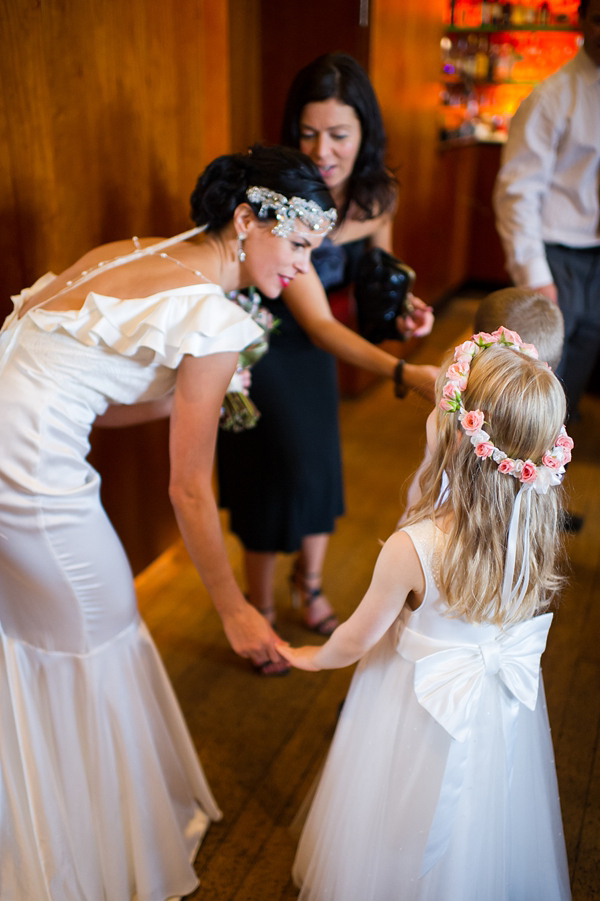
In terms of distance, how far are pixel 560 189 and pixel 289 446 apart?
134 cm

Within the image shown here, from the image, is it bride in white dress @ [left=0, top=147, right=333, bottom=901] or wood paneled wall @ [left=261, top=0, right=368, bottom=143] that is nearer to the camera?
bride in white dress @ [left=0, top=147, right=333, bottom=901]

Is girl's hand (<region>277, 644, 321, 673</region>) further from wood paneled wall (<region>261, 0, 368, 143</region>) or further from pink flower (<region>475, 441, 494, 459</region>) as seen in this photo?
wood paneled wall (<region>261, 0, 368, 143</region>)

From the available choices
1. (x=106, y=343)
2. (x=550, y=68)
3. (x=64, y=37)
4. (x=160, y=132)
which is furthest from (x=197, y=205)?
(x=550, y=68)

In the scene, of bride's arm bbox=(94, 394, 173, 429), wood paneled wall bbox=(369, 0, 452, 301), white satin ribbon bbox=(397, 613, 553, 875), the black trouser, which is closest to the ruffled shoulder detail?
bride's arm bbox=(94, 394, 173, 429)

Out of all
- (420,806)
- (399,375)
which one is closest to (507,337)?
(399,375)

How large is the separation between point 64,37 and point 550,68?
5.43m

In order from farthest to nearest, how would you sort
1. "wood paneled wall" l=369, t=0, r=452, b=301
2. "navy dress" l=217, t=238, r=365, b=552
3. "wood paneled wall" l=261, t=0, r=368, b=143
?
"wood paneled wall" l=369, t=0, r=452, b=301, "wood paneled wall" l=261, t=0, r=368, b=143, "navy dress" l=217, t=238, r=365, b=552

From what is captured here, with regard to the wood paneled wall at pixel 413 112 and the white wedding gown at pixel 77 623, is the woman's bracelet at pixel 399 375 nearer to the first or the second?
the white wedding gown at pixel 77 623

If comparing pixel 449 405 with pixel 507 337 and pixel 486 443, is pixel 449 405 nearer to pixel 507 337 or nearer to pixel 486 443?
pixel 486 443

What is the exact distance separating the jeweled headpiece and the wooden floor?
47 cm

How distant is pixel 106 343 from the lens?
1.49 metres

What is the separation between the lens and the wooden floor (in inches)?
70.6

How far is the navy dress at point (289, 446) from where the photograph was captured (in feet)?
7.45

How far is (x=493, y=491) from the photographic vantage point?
1242 millimetres
